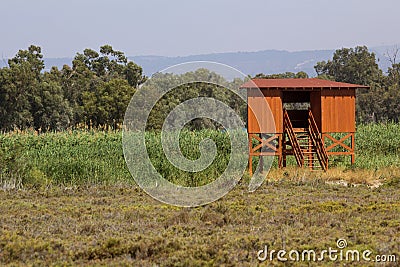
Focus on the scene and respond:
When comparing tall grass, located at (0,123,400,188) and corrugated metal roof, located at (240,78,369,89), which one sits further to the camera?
corrugated metal roof, located at (240,78,369,89)

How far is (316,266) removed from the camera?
24.0 ft

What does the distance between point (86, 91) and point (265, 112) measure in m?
31.3

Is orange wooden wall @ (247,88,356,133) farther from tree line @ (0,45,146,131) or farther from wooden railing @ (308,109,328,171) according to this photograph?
tree line @ (0,45,146,131)

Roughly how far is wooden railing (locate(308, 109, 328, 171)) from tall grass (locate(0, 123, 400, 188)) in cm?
106

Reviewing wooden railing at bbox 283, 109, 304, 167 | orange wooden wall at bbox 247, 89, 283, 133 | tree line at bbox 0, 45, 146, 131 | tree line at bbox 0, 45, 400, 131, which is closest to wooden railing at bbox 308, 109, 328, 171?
wooden railing at bbox 283, 109, 304, 167

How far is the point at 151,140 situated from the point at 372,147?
1003 cm

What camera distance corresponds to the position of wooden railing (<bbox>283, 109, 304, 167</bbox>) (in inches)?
771

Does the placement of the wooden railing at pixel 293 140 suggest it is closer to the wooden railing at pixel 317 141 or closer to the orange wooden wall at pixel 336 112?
the wooden railing at pixel 317 141

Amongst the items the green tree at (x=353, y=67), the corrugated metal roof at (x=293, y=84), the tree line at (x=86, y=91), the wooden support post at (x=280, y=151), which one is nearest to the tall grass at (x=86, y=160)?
the wooden support post at (x=280, y=151)

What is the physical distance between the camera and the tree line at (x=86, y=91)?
140 feet

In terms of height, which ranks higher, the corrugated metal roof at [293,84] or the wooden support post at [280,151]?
the corrugated metal roof at [293,84]

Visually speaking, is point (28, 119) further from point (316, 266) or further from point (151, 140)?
point (316, 266)

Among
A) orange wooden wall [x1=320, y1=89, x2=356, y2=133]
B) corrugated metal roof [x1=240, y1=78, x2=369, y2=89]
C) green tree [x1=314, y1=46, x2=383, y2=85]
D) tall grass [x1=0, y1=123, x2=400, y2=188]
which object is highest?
green tree [x1=314, y1=46, x2=383, y2=85]

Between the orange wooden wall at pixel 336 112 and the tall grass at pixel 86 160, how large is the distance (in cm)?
136
